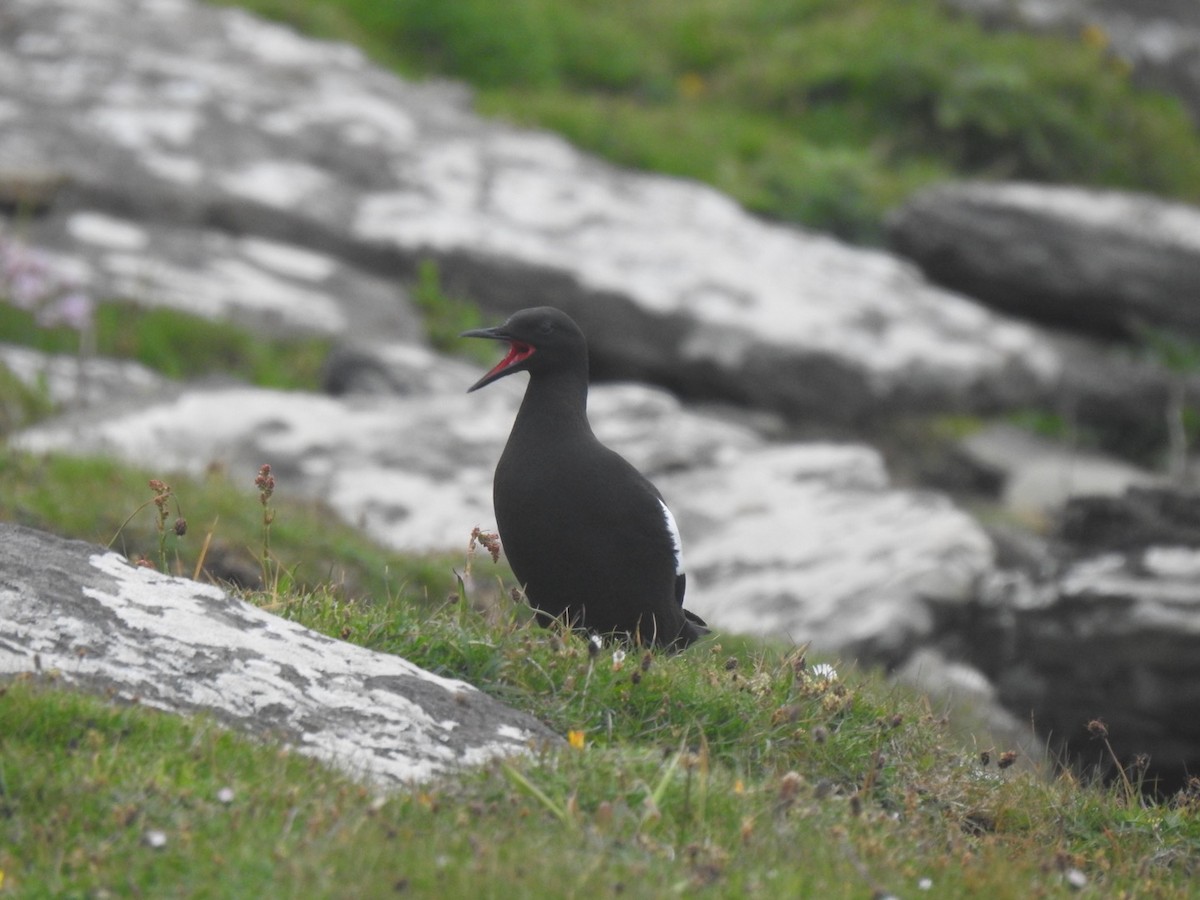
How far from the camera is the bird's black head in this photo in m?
7.35

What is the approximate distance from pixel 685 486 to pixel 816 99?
1054 centimetres

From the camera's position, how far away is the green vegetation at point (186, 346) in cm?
1413

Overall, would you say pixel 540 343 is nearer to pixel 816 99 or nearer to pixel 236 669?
pixel 236 669

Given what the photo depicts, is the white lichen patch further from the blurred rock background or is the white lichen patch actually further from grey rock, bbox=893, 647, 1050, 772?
the blurred rock background

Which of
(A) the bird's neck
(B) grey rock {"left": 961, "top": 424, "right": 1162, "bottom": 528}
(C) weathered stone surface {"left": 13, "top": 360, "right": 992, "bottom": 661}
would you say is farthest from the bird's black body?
(B) grey rock {"left": 961, "top": 424, "right": 1162, "bottom": 528}

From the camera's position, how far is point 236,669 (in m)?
5.24

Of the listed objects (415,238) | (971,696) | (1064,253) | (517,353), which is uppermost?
(517,353)

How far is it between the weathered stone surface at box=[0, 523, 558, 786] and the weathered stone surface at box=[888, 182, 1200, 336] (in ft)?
43.5

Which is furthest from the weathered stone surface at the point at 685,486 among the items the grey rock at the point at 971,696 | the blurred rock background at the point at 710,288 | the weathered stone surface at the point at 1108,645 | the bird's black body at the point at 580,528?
the bird's black body at the point at 580,528

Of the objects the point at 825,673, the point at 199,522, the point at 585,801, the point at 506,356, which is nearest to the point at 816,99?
the point at 199,522

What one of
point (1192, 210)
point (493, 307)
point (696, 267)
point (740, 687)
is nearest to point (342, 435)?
point (493, 307)

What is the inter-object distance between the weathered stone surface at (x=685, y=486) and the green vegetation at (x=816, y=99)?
615 centimetres

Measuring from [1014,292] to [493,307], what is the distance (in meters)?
6.05

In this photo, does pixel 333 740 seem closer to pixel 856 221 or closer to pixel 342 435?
pixel 342 435
